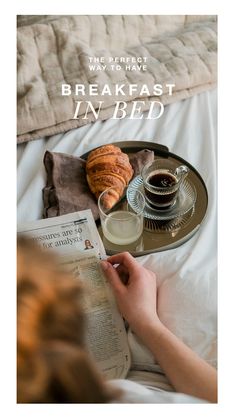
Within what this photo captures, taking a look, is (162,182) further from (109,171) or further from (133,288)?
(133,288)

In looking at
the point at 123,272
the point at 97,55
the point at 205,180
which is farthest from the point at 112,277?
the point at 97,55

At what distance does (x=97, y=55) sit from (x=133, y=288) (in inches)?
17.3

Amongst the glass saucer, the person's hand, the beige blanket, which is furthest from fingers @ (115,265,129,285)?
the beige blanket

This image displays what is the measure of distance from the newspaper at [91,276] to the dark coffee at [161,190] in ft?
0.33

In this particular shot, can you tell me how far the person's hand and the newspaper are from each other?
13 millimetres

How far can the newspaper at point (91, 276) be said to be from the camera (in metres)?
0.68

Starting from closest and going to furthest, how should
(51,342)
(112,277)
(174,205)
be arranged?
(51,342), (112,277), (174,205)

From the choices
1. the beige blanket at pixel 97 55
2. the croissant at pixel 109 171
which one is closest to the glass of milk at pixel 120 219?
the croissant at pixel 109 171

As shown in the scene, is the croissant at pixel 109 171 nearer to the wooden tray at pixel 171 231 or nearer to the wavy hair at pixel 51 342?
the wooden tray at pixel 171 231

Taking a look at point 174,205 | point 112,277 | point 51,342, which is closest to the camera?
point 51,342

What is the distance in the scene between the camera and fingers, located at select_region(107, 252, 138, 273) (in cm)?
74

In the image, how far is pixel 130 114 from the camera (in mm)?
846

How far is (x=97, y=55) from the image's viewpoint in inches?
36.3
